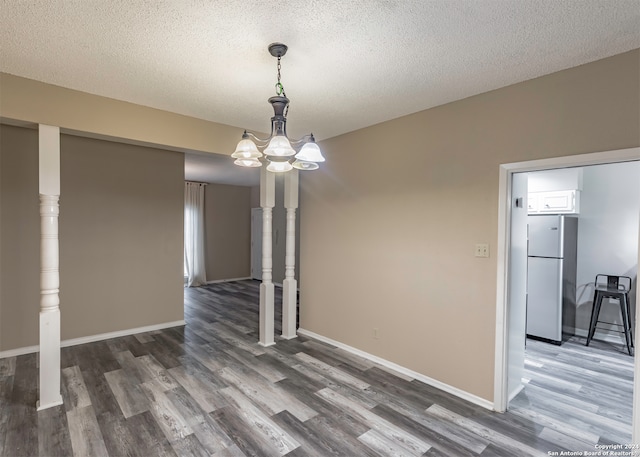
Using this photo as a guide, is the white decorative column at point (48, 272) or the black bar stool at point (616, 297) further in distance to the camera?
the black bar stool at point (616, 297)

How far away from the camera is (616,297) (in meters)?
3.91

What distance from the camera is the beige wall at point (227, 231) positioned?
321 inches

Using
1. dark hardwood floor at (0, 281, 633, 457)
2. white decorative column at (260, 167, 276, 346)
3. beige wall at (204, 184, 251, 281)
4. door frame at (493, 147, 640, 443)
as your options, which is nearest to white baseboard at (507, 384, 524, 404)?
dark hardwood floor at (0, 281, 633, 457)

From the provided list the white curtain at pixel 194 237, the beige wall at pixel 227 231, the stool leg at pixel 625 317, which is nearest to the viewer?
the stool leg at pixel 625 317

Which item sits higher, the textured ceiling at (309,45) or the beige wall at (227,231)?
the textured ceiling at (309,45)

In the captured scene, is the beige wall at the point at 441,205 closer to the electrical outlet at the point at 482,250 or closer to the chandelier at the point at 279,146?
the electrical outlet at the point at 482,250

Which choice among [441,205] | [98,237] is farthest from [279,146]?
[98,237]

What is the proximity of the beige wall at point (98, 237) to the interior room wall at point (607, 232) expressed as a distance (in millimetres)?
5624

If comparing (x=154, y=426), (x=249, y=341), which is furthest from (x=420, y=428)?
(x=249, y=341)

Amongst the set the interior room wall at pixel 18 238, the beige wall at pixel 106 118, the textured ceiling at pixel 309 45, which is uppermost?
the textured ceiling at pixel 309 45

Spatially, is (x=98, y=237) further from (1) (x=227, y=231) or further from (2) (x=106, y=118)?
(1) (x=227, y=231)

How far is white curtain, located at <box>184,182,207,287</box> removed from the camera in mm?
7734
